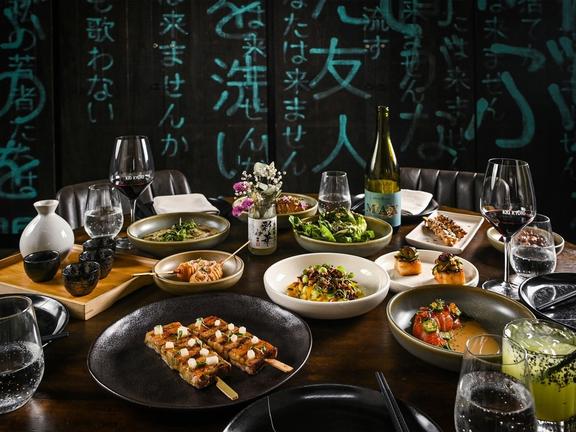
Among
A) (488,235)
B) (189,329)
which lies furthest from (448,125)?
(189,329)

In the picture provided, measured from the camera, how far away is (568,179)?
378cm

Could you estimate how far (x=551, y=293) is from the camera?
47.6 inches

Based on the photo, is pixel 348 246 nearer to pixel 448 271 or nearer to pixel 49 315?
pixel 448 271

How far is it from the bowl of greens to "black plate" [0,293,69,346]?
2.31ft

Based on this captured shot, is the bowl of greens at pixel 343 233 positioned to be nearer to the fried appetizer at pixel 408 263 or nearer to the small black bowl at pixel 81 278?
the fried appetizer at pixel 408 263

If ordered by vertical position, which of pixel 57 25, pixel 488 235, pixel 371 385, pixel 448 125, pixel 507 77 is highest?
pixel 57 25

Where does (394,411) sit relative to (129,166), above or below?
below

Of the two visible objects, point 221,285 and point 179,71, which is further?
point 179,71

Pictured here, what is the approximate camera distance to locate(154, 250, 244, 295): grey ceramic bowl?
126 cm

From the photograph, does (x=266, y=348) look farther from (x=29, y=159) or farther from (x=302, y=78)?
(x=29, y=159)

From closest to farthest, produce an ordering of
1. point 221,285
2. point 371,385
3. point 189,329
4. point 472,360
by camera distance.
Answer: point 472,360 < point 371,385 < point 189,329 < point 221,285

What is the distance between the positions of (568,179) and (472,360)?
11.8ft

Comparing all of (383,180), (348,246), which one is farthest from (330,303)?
(383,180)

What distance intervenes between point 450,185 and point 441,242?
98 centimetres
